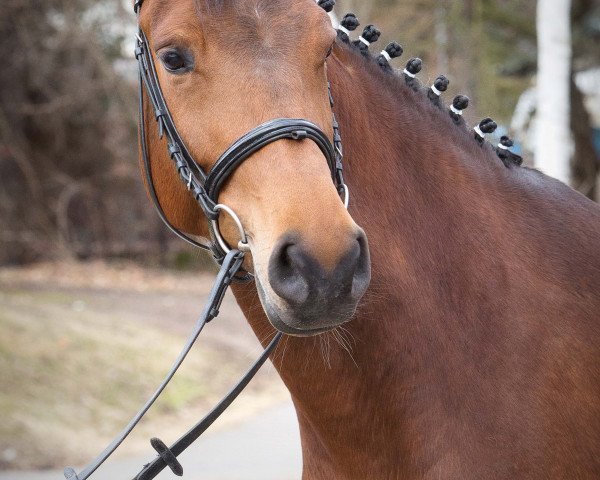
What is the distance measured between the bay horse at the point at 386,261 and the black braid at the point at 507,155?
3.2 inches

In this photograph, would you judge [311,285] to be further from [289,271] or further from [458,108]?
[458,108]

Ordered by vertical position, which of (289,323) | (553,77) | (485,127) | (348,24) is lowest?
(289,323)

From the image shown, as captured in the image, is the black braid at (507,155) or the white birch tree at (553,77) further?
the white birch tree at (553,77)

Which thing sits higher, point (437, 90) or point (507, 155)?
point (437, 90)

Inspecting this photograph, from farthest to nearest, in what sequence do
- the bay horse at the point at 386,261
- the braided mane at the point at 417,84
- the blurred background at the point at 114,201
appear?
the blurred background at the point at 114,201 < the braided mane at the point at 417,84 < the bay horse at the point at 386,261

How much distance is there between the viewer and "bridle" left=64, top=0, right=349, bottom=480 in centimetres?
199

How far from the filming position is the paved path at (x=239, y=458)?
237 inches

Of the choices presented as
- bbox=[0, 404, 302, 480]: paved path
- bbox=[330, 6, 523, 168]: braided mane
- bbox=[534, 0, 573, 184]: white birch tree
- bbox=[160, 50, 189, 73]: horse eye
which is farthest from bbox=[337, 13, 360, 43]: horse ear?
bbox=[534, 0, 573, 184]: white birch tree

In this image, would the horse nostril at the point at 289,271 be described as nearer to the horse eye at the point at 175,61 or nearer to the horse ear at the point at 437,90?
the horse eye at the point at 175,61

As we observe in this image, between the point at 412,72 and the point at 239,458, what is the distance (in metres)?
4.55

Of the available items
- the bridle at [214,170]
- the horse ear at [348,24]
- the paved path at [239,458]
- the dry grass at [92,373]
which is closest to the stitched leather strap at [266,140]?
the bridle at [214,170]

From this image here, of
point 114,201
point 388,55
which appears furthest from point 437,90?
point 114,201

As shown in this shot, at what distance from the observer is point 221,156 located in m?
2.05

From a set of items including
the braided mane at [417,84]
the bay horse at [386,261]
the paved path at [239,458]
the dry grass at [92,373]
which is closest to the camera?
the bay horse at [386,261]
